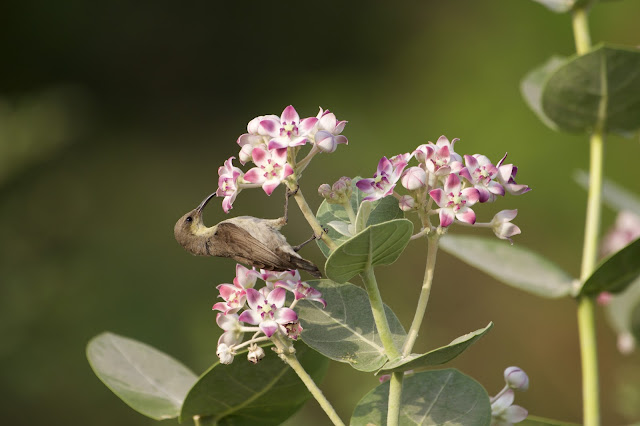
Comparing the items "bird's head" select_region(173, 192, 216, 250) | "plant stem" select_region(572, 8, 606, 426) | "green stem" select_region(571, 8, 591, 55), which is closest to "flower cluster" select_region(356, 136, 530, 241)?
"bird's head" select_region(173, 192, 216, 250)

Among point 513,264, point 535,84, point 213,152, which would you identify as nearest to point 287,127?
point 513,264

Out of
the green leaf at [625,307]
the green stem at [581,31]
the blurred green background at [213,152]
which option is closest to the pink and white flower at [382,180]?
the green stem at [581,31]

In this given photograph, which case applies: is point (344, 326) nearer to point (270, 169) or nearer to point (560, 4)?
point (270, 169)

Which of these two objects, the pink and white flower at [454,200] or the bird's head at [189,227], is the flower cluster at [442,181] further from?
the bird's head at [189,227]

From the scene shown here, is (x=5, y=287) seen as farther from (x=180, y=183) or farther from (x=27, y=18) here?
(x=27, y=18)

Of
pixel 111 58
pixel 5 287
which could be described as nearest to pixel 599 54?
pixel 5 287

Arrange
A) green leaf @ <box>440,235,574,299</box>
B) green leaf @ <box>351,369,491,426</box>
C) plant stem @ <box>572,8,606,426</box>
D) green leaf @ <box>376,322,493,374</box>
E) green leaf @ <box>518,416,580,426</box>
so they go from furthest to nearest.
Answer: green leaf @ <box>440,235,574,299</box>
plant stem @ <box>572,8,606,426</box>
green leaf @ <box>518,416,580,426</box>
green leaf @ <box>351,369,491,426</box>
green leaf @ <box>376,322,493,374</box>

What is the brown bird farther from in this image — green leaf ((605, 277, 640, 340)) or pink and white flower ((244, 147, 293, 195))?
green leaf ((605, 277, 640, 340))
